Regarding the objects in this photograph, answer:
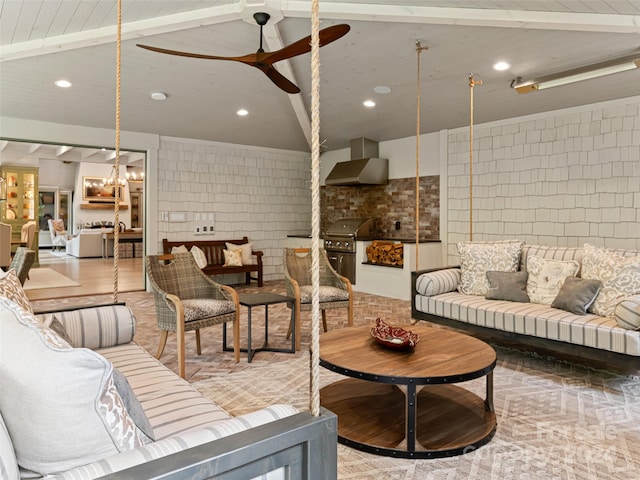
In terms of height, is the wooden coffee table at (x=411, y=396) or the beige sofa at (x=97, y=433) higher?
the beige sofa at (x=97, y=433)

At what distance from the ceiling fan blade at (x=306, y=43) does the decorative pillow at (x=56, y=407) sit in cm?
221

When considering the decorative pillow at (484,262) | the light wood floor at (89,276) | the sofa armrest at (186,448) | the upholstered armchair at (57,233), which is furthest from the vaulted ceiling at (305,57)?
the upholstered armchair at (57,233)

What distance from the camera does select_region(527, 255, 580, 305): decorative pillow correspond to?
3.68 metres

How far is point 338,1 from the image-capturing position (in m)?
3.17

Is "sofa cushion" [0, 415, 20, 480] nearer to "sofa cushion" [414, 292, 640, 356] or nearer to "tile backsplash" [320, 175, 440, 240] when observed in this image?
"sofa cushion" [414, 292, 640, 356]

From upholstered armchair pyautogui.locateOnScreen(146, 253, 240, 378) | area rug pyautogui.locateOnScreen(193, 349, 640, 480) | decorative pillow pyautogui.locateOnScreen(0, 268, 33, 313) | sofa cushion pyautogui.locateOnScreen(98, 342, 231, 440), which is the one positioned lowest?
area rug pyautogui.locateOnScreen(193, 349, 640, 480)

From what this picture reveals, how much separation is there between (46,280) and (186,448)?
840cm

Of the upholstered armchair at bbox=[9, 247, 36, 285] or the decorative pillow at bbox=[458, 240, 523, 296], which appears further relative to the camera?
the decorative pillow at bbox=[458, 240, 523, 296]

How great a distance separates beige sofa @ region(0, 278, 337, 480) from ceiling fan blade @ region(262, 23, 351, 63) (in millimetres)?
2208

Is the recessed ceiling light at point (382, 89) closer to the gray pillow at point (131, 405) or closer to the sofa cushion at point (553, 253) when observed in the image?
the sofa cushion at point (553, 253)

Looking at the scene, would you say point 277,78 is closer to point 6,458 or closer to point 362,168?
point 6,458

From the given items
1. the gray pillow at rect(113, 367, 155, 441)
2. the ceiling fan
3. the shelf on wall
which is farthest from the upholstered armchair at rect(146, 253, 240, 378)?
the shelf on wall

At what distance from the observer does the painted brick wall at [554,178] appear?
492 cm

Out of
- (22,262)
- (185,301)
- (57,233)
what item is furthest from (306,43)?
(57,233)
